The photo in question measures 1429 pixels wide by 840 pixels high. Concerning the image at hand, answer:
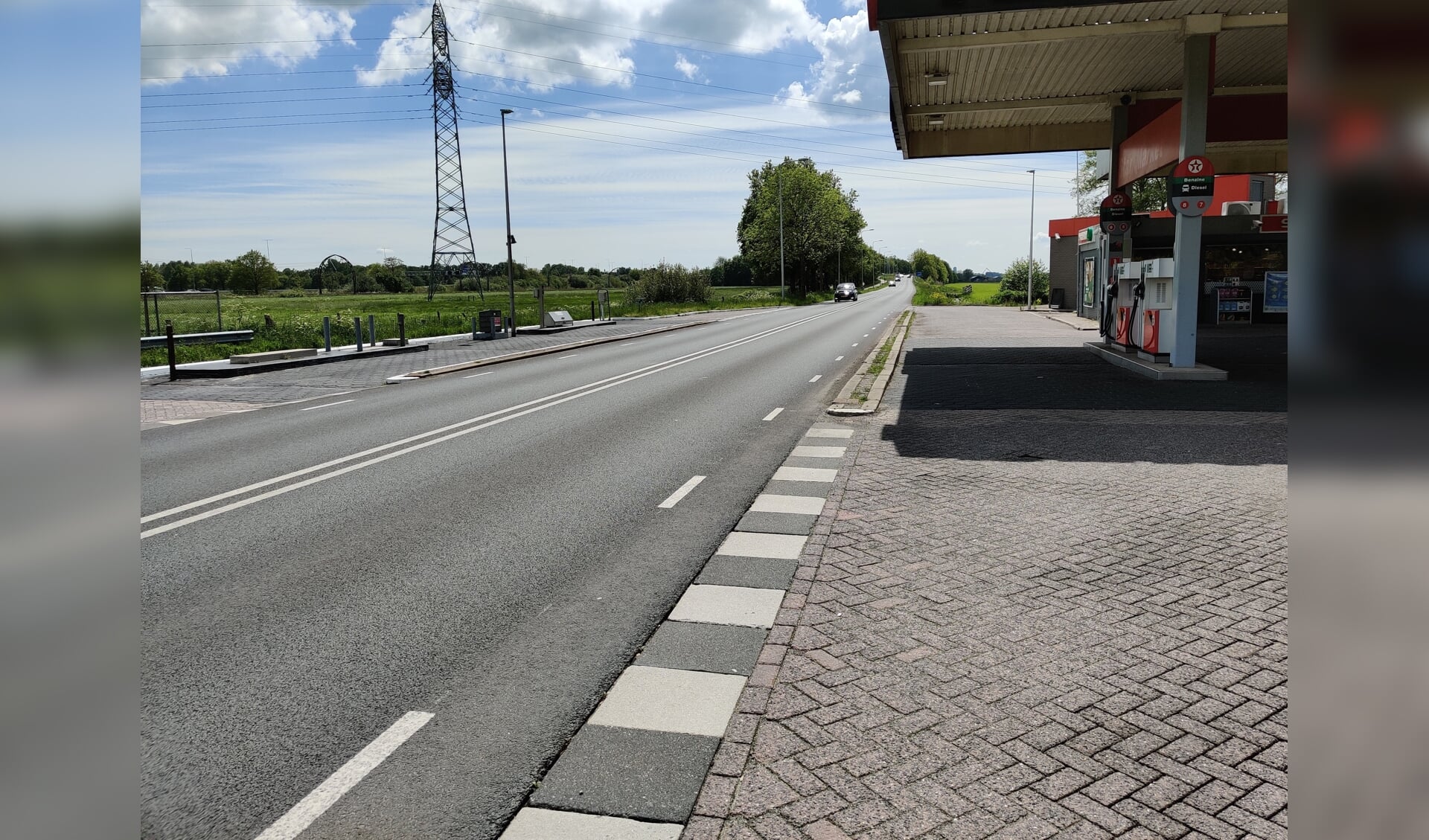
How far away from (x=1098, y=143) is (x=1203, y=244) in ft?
18.5

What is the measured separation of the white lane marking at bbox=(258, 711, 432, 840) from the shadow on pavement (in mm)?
7049

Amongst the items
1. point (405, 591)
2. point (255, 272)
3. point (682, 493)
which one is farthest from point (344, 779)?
point (255, 272)

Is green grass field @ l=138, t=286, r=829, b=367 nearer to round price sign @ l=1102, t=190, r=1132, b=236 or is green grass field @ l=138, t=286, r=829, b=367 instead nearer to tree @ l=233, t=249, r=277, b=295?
tree @ l=233, t=249, r=277, b=295

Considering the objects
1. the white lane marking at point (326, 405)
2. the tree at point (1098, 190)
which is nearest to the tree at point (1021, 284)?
the tree at point (1098, 190)

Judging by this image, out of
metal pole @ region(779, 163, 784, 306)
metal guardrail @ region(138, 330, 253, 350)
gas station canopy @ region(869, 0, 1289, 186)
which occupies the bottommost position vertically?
metal guardrail @ region(138, 330, 253, 350)

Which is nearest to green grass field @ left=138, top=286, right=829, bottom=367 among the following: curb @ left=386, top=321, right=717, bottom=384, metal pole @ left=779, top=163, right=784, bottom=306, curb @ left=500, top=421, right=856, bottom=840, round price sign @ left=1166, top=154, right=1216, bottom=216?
metal pole @ left=779, top=163, right=784, bottom=306

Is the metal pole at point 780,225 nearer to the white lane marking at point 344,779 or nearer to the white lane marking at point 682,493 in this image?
the white lane marking at point 682,493

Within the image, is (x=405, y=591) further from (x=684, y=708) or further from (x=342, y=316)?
(x=342, y=316)

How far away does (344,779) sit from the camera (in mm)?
3826

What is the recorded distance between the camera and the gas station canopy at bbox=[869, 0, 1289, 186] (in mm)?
15891

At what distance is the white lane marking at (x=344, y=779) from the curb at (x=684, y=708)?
71 cm

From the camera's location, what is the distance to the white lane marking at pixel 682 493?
332 inches

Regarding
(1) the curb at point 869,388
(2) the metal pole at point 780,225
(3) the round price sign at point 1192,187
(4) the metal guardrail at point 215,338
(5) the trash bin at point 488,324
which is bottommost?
(1) the curb at point 869,388

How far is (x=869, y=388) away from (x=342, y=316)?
28580 mm
